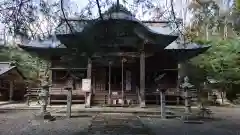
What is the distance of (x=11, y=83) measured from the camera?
21703mm

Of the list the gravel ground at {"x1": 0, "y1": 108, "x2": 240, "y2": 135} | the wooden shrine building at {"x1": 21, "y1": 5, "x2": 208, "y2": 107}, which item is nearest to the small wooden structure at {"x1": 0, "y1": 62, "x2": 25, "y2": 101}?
the wooden shrine building at {"x1": 21, "y1": 5, "x2": 208, "y2": 107}

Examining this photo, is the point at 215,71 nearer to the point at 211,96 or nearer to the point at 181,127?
the point at 211,96

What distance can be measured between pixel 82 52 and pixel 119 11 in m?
1.33

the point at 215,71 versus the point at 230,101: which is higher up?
the point at 215,71

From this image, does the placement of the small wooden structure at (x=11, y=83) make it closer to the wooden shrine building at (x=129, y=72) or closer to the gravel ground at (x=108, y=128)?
the wooden shrine building at (x=129, y=72)

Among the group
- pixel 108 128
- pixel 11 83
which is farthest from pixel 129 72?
pixel 108 128

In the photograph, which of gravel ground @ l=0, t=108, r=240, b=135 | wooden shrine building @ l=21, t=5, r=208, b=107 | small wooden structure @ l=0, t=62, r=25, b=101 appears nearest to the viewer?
gravel ground @ l=0, t=108, r=240, b=135

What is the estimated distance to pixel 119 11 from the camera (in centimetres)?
612

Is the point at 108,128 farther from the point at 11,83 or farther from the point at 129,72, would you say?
the point at 11,83

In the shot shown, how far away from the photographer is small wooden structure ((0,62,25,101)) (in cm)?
2161

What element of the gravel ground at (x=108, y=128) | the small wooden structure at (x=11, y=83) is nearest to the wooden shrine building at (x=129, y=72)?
the small wooden structure at (x=11, y=83)

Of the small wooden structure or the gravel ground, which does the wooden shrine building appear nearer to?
the small wooden structure

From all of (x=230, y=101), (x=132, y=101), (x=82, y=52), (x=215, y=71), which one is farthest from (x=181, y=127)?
(x=230, y=101)

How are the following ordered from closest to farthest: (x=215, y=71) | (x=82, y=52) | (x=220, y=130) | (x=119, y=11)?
(x=119, y=11)
(x=82, y=52)
(x=220, y=130)
(x=215, y=71)
